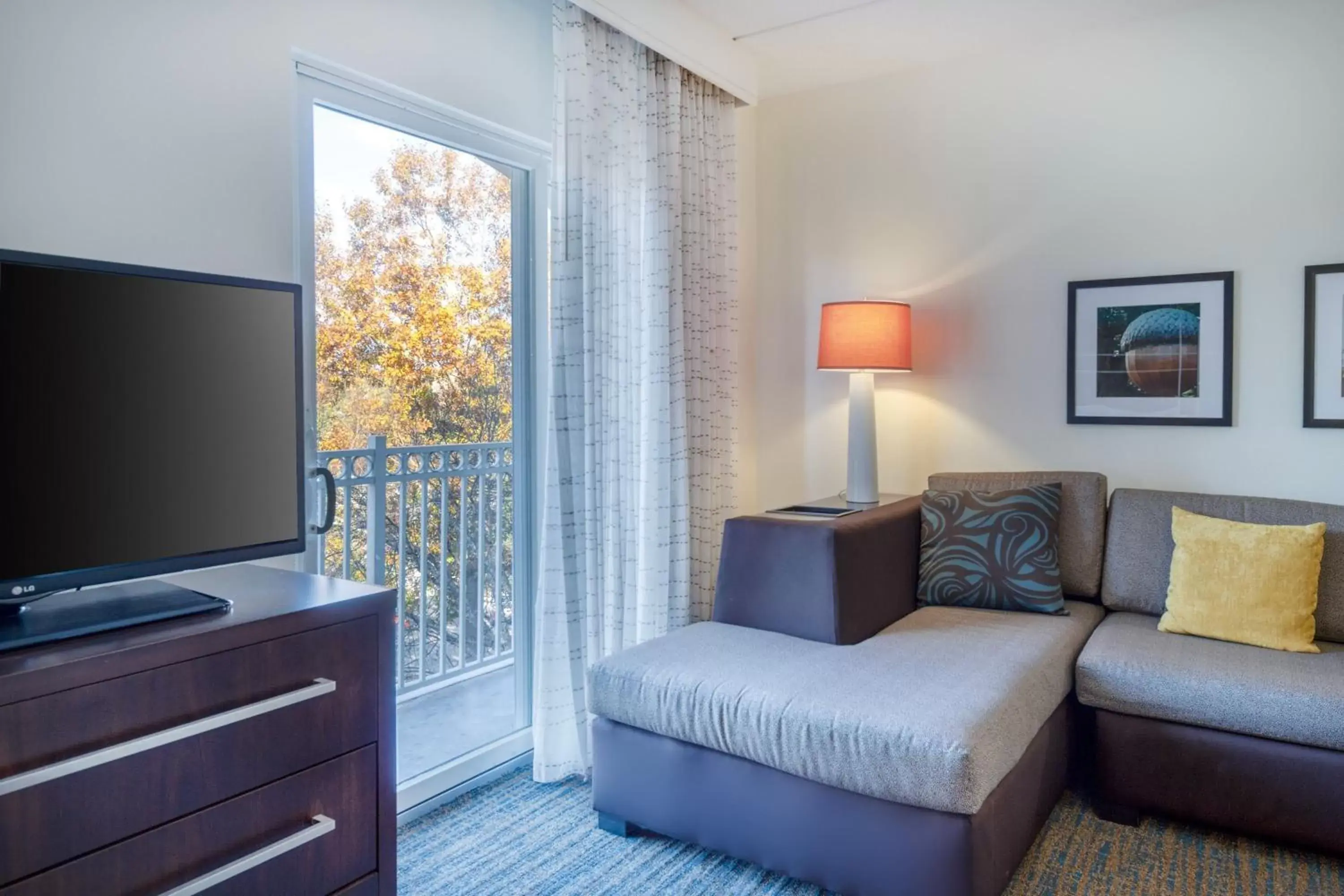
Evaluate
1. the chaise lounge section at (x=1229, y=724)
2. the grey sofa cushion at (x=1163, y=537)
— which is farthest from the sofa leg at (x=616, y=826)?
the grey sofa cushion at (x=1163, y=537)

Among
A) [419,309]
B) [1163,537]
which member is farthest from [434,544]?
[1163,537]

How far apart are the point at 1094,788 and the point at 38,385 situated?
276cm

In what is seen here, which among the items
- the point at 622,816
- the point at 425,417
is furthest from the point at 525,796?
the point at 425,417

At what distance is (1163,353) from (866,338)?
41.7 inches

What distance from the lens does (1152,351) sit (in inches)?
123

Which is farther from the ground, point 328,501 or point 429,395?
point 429,395

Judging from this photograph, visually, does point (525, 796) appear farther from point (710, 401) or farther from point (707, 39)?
point (707, 39)

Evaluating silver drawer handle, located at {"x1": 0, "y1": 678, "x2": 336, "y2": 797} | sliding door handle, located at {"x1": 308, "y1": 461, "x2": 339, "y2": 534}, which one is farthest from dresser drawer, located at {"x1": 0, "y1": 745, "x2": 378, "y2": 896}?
sliding door handle, located at {"x1": 308, "y1": 461, "x2": 339, "y2": 534}

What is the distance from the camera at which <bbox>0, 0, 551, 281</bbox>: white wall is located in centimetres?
161

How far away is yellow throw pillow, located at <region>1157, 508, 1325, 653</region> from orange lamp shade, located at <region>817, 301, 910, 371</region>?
1194mm

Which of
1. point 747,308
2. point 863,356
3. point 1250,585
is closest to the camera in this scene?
point 1250,585

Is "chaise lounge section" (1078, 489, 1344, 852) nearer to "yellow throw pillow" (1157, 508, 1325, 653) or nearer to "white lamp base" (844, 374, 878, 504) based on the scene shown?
"yellow throw pillow" (1157, 508, 1325, 653)

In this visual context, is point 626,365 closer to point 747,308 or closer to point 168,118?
point 747,308

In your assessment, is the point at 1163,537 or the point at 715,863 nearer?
the point at 715,863
